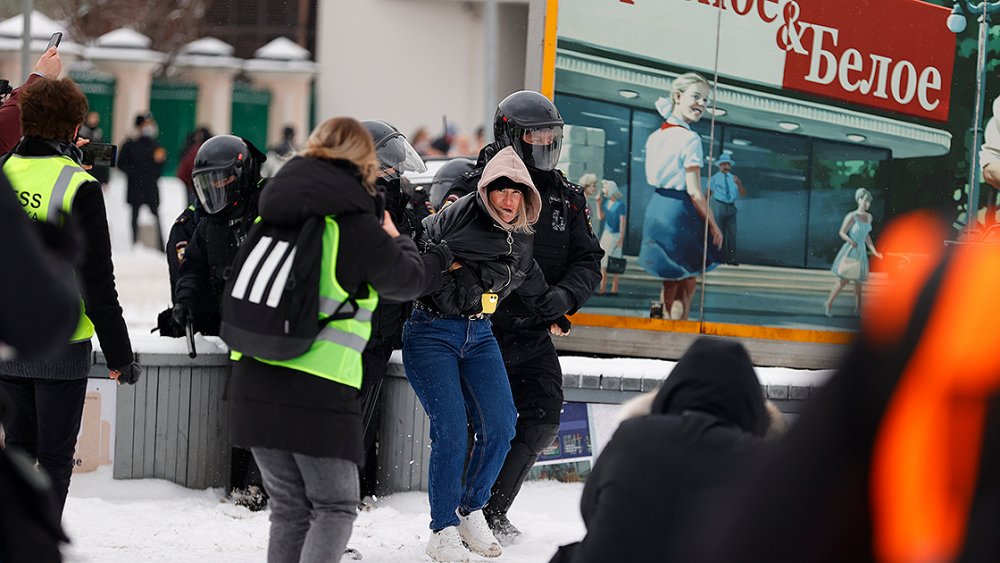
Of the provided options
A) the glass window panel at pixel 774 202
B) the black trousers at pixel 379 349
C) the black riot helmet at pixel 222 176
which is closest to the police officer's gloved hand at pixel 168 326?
the black riot helmet at pixel 222 176

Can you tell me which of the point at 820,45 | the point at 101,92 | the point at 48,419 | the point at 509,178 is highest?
the point at 101,92

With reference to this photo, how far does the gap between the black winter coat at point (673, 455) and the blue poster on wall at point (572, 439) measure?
388cm

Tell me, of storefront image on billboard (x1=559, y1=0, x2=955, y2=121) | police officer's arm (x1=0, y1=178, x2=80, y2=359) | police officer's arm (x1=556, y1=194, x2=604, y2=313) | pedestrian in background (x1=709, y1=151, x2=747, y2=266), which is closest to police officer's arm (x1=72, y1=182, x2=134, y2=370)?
police officer's arm (x1=556, y1=194, x2=604, y2=313)

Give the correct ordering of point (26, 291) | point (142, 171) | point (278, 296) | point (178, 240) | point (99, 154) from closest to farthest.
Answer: point (26, 291)
point (278, 296)
point (99, 154)
point (178, 240)
point (142, 171)

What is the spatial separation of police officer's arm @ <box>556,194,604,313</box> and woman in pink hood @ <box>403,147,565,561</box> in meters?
0.24

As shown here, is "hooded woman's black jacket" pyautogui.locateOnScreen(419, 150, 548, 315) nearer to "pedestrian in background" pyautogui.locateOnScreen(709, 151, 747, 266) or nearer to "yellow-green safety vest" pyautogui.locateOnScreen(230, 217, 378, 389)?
"yellow-green safety vest" pyautogui.locateOnScreen(230, 217, 378, 389)

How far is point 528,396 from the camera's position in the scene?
6102 mm

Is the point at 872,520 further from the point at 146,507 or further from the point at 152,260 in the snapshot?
the point at 152,260

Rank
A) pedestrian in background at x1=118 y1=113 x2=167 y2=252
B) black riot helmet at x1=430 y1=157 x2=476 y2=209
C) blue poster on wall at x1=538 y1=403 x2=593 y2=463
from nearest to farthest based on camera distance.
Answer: blue poster on wall at x1=538 y1=403 x2=593 y2=463
black riot helmet at x1=430 y1=157 x2=476 y2=209
pedestrian in background at x1=118 y1=113 x2=167 y2=252

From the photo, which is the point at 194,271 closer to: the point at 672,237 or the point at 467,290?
the point at 467,290

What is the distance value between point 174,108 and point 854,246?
1276 inches

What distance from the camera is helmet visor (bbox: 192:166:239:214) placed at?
5980mm

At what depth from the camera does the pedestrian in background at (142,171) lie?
67.7 feet

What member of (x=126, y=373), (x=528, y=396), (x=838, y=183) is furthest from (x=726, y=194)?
(x=126, y=373)
